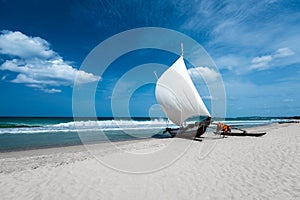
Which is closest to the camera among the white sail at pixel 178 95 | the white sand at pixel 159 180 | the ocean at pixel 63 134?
the white sand at pixel 159 180

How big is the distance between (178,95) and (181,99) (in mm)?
421

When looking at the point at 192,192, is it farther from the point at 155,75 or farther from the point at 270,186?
the point at 155,75

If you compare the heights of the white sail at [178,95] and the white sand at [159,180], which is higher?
the white sail at [178,95]

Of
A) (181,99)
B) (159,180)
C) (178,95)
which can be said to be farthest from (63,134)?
(159,180)

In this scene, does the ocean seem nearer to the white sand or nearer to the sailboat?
the sailboat

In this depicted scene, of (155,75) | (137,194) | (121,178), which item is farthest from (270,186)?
(155,75)

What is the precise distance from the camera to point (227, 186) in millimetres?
4629

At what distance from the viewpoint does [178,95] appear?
14.7 m

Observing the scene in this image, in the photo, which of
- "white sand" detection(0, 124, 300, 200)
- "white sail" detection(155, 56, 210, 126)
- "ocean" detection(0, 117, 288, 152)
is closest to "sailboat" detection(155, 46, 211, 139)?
"white sail" detection(155, 56, 210, 126)

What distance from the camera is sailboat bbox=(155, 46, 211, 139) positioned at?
1417cm

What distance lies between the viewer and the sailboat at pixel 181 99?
14172 mm

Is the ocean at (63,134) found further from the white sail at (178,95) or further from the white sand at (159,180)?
the white sand at (159,180)

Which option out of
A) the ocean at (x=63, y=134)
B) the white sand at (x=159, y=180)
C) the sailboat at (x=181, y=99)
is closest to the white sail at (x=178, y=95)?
the sailboat at (x=181, y=99)

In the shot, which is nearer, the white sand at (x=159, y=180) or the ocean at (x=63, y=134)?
the white sand at (x=159, y=180)
